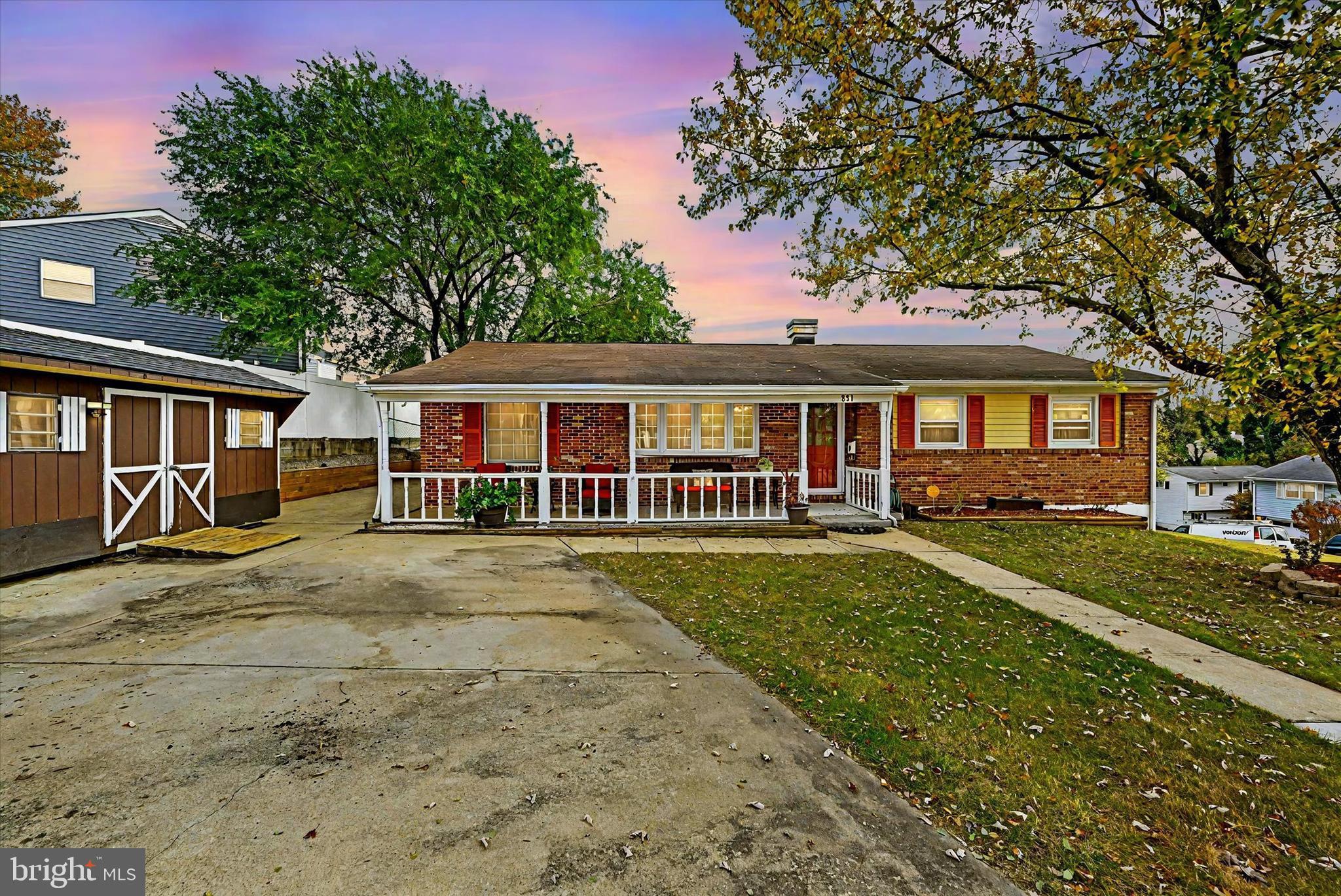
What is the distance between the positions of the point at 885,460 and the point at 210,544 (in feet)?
39.6

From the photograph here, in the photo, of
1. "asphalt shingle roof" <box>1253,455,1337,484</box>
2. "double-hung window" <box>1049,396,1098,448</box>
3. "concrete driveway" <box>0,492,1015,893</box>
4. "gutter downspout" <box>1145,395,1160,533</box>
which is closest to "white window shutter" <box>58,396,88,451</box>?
"concrete driveway" <box>0,492,1015,893</box>

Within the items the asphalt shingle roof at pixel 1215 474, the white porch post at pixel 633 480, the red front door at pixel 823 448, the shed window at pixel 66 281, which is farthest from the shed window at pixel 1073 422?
the asphalt shingle roof at pixel 1215 474

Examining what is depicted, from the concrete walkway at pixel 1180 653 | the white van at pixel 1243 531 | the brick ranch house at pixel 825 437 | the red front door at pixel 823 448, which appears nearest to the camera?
the concrete walkway at pixel 1180 653

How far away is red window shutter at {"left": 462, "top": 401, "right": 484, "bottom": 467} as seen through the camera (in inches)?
456

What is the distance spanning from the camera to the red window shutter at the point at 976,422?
40.5 ft

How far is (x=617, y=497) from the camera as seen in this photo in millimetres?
11492

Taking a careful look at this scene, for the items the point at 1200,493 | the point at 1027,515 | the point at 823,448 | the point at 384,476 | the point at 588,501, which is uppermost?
the point at 823,448

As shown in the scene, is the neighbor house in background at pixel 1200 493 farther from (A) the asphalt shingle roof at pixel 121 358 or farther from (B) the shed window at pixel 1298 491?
(A) the asphalt shingle roof at pixel 121 358

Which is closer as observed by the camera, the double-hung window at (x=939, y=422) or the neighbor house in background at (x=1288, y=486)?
the double-hung window at (x=939, y=422)

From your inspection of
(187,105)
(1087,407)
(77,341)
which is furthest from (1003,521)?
(187,105)

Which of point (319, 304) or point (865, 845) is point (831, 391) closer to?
point (865, 845)

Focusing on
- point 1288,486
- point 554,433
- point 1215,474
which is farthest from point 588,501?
point 1215,474

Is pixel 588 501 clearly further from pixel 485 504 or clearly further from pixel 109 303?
pixel 109 303

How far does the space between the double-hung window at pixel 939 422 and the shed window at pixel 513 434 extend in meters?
9.12
